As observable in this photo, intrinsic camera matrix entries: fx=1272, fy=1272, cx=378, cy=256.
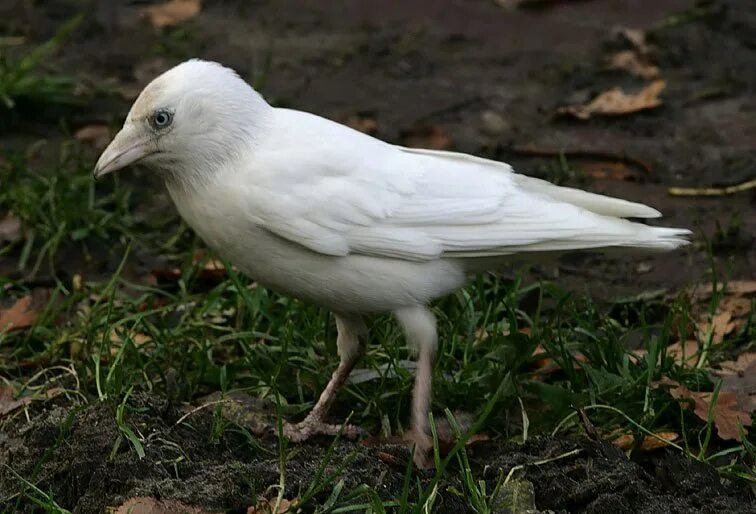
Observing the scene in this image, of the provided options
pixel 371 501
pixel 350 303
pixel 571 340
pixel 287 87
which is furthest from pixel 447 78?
pixel 371 501

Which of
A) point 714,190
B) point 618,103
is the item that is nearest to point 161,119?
point 714,190

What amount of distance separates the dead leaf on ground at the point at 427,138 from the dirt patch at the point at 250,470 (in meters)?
2.94

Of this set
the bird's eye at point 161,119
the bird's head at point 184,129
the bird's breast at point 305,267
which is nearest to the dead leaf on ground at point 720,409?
the bird's breast at point 305,267

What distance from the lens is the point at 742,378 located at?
4938mm

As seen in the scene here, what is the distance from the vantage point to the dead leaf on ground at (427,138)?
7.15 m

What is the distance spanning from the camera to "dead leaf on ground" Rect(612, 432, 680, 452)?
4.54 metres

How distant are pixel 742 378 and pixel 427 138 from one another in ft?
9.19

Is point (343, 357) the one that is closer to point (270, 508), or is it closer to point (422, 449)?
point (422, 449)

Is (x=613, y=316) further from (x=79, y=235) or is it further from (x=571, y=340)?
(x=79, y=235)

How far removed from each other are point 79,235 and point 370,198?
2151 mm

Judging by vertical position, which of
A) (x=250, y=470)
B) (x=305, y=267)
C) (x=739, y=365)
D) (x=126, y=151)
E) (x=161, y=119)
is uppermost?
(x=161, y=119)

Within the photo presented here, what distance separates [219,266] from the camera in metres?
5.93

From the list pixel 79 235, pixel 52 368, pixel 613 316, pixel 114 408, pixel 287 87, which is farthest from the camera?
pixel 287 87

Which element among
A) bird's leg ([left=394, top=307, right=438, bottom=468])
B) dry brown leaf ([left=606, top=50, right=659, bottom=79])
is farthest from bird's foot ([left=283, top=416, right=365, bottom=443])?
dry brown leaf ([left=606, top=50, right=659, bottom=79])
